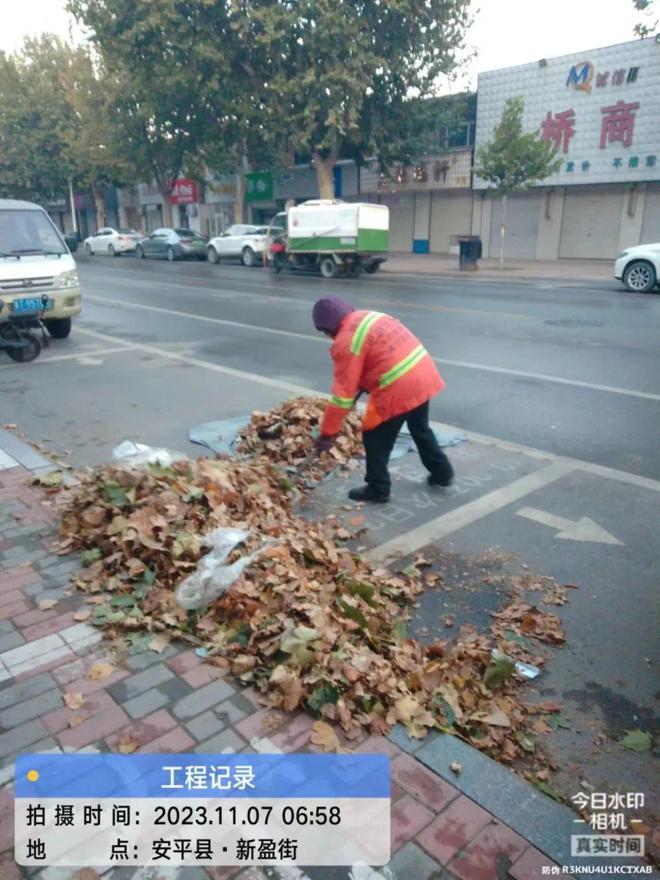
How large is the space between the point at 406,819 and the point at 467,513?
8.74 feet

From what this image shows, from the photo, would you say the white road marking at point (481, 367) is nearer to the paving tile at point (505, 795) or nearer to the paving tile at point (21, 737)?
the paving tile at point (505, 795)

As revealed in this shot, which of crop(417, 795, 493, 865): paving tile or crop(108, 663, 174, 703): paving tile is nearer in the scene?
crop(417, 795, 493, 865): paving tile

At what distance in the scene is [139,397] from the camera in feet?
25.6

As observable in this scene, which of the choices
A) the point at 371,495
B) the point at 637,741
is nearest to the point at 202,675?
the point at 637,741

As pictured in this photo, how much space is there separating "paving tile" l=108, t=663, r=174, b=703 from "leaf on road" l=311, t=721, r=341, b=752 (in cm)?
70

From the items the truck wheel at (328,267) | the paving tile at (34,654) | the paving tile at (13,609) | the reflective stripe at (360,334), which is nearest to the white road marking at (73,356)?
the reflective stripe at (360,334)

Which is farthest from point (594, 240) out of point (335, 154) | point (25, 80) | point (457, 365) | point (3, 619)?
point (25, 80)

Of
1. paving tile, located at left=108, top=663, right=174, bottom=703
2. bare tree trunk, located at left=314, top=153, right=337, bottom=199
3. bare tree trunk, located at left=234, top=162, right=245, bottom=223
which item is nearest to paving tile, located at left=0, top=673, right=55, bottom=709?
paving tile, located at left=108, top=663, right=174, bottom=703

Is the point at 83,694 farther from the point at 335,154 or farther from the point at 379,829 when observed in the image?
the point at 335,154

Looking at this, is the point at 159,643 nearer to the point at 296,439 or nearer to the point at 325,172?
the point at 296,439

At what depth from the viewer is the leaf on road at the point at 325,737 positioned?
2553mm

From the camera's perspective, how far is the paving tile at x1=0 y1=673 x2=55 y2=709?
9.18 feet

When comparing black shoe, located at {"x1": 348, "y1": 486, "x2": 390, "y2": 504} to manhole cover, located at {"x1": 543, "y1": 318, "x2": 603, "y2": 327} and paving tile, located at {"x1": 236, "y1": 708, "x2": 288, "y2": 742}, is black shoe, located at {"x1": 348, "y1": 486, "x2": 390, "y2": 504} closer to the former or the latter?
paving tile, located at {"x1": 236, "y1": 708, "x2": 288, "y2": 742}

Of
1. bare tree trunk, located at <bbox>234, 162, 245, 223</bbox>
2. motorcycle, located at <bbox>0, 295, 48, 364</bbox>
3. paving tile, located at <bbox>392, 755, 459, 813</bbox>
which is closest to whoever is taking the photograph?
paving tile, located at <bbox>392, 755, 459, 813</bbox>
